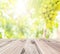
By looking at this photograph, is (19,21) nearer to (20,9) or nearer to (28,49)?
(20,9)

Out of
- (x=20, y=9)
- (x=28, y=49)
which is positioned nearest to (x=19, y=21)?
(x=20, y=9)

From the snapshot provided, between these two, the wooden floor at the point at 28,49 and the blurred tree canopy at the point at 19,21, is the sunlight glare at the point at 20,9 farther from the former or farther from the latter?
the wooden floor at the point at 28,49

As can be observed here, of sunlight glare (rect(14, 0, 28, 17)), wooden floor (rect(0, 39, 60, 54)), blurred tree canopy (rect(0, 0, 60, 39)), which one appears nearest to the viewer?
wooden floor (rect(0, 39, 60, 54))

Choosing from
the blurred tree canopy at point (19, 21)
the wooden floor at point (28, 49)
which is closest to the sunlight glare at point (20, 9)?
the blurred tree canopy at point (19, 21)

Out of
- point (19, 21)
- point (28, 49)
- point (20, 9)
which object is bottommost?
point (28, 49)

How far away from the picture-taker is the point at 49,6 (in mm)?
3791

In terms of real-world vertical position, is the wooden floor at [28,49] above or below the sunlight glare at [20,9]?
below

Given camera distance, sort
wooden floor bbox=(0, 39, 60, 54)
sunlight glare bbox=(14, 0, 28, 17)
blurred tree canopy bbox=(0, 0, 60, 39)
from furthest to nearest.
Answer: sunlight glare bbox=(14, 0, 28, 17) < blurred tree canopy bbox=(0, 0, 60, 39) < wooden floor bbox=(0, 39, 60, 54)

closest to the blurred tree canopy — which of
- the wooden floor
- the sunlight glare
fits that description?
the sunlight glare

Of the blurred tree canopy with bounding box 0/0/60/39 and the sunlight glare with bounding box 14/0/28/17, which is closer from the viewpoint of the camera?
the blurred tree canopy with bounding box 0/0/60/39

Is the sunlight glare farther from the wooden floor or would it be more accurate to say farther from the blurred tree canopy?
the wooden floor

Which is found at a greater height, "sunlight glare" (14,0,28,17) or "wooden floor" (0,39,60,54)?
"sunlight glare" (14,0,28,17)

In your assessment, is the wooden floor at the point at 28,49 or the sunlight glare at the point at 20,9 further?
the sunlight glare at the point at 20,9

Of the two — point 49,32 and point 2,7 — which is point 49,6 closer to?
point 49,32
